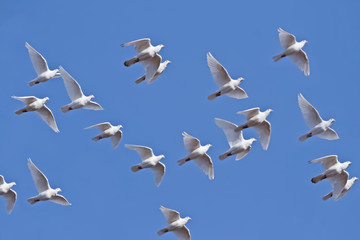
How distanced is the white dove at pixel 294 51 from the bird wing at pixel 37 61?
10.6m

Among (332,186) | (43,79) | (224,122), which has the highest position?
(43,79)

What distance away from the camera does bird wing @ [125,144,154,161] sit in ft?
186

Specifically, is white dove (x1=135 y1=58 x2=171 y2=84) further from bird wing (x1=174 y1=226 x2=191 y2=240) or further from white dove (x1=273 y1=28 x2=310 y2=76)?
bird wing (x1=174 y1=226 x2=191 y2=240)

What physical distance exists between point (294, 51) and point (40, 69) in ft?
38.6

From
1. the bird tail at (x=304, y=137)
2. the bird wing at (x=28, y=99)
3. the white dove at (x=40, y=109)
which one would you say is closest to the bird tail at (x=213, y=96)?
the bird tail at (x=304, y=137)

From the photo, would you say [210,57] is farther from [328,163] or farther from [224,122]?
[328,163]

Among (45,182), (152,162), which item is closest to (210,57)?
(152,162)

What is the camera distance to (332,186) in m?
57.7

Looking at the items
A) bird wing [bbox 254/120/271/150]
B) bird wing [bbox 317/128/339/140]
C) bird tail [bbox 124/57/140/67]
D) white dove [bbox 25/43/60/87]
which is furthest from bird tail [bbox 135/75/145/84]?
bird wing [bbox 317/128/339/140]

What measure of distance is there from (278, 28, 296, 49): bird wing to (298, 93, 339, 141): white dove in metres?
2.49

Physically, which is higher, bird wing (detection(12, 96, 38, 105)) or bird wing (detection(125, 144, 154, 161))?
bird wing (detection(12, 96, 38, 105))

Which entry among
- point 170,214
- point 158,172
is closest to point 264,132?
point 158,172

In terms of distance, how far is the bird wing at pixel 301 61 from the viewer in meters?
57.4

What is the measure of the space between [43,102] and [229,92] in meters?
8.68
